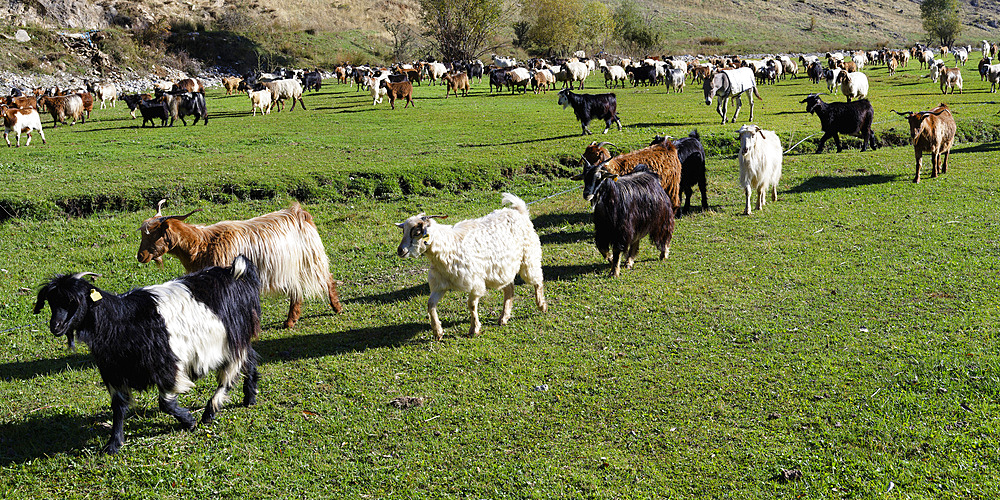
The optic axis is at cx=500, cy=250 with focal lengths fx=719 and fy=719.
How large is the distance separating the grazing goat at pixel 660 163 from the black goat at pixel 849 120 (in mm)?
8423

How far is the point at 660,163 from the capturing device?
1108 cm

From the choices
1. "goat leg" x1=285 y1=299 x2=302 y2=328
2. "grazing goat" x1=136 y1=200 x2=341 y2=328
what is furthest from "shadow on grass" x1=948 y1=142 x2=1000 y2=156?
"goat leg" x1=285 y1=299 x2=302 y2=328

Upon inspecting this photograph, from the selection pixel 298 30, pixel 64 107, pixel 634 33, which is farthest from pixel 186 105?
pixel 634 33

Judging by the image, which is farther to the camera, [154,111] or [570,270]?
[154,111]

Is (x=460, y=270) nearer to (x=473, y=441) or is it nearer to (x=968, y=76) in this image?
(x=473, y=441)

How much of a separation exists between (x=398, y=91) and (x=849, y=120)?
19527mm

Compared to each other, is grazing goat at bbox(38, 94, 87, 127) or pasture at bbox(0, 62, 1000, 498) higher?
grazing goat at bbox(38, 94, 87, 127)

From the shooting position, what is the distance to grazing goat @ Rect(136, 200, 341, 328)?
7070 millimetres

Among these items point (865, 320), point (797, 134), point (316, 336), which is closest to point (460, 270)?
point (316, 336)

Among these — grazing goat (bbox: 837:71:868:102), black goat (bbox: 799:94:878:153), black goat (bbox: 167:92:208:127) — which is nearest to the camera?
black goat (bbox: 799:94:878:153)

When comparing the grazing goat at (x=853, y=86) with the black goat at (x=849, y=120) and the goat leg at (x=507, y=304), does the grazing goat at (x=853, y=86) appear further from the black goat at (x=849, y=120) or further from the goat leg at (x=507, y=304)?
the goat leg at (x=507, y=304)

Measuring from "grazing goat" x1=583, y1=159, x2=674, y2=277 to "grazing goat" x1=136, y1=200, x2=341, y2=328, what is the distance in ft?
11.2

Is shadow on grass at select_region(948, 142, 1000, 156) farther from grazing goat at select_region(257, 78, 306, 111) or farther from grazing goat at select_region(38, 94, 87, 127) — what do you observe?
grazing goat at select_region(38, 94, 87, 127)

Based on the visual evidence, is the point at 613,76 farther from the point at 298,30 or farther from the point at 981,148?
the point at 298,30
